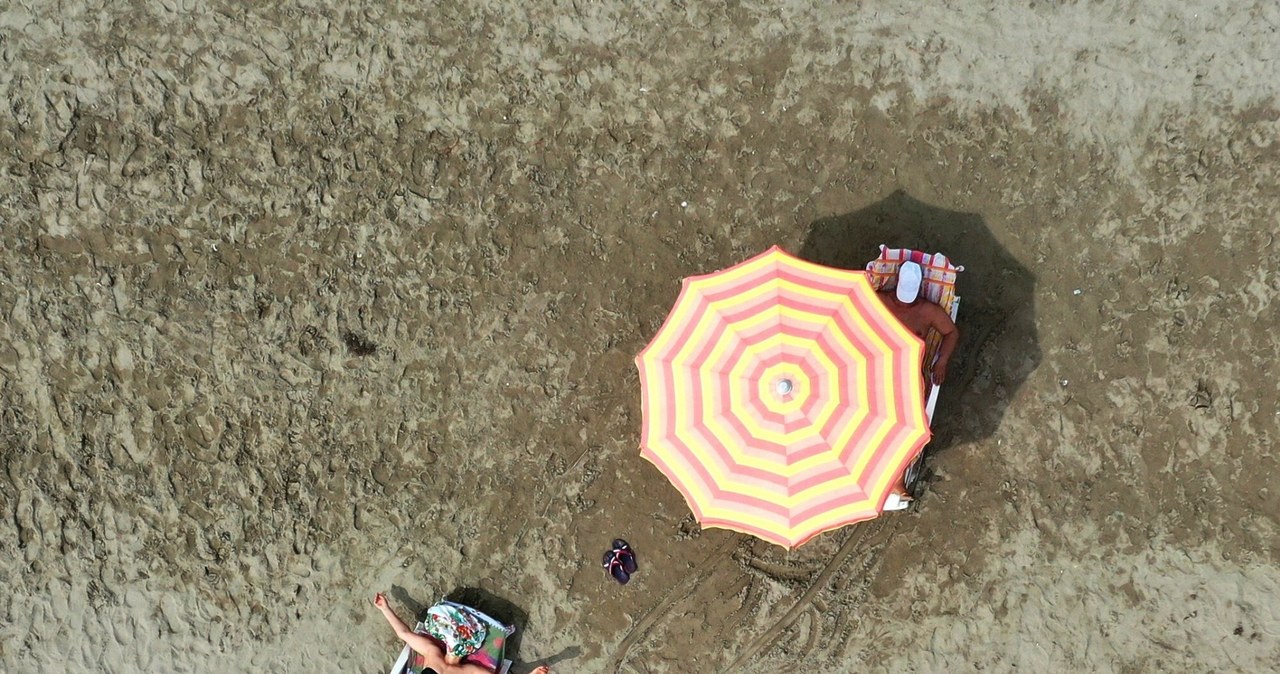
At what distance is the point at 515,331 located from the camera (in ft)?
18.1

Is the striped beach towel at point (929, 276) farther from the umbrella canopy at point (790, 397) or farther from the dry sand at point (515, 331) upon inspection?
the umbrella canopy at point (790, 397)

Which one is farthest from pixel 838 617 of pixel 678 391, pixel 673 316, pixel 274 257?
pixel 274 257

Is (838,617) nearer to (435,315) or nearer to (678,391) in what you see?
(678,391)

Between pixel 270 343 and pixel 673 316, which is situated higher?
pixel 673 316

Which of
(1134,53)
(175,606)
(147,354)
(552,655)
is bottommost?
(552,655)

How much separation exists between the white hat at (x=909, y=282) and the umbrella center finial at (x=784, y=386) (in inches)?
55.0

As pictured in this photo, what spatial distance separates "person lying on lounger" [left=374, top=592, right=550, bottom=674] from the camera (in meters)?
5.37

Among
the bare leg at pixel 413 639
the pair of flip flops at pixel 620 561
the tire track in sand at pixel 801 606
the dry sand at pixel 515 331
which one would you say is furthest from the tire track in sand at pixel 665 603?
the bare leg at pixel 413 639

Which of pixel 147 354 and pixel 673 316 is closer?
pixel 673 316

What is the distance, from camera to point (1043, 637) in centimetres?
542

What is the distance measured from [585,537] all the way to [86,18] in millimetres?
5377

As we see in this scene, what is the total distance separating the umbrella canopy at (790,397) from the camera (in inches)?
168

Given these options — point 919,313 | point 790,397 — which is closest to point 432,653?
point 790,397

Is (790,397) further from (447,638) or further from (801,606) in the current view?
(447,638)
